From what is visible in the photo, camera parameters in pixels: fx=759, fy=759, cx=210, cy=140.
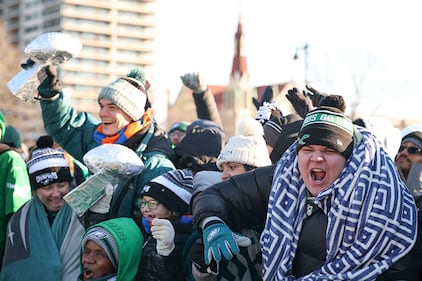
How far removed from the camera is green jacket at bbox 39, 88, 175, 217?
5.07 meters

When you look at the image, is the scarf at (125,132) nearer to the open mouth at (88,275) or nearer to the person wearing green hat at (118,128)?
the person wearing green hat at (118,128)

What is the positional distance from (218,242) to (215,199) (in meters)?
0.32

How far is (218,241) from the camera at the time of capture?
141 inches

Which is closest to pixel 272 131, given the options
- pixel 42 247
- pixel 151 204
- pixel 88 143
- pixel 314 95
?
pixel 314 95

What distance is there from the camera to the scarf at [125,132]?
5336mm

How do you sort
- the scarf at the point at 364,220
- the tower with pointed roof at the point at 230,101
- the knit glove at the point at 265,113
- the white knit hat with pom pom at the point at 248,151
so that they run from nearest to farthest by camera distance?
the scarf at the point at 364,220 < the white knit hat with pom pom at the point at 248,151 < the knit glove at the point at 265,113 < the tower with pointed roof at the point at 230,101

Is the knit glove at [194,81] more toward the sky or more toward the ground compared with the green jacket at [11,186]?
more toward the sky

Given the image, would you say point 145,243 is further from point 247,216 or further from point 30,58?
point 30,58

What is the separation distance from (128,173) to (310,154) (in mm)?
1755

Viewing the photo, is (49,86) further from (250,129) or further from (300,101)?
(300,101)

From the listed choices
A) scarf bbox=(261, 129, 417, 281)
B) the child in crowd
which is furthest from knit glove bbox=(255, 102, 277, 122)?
scarf bbox=(261, 129, 417, 281)

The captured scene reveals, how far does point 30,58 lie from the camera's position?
5477 mm

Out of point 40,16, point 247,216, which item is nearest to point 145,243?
point 247,216

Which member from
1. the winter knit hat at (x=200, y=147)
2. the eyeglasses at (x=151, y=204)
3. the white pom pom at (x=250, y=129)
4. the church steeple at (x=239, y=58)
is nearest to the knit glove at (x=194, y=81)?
the winter knit hat at (x=200, y=147)
